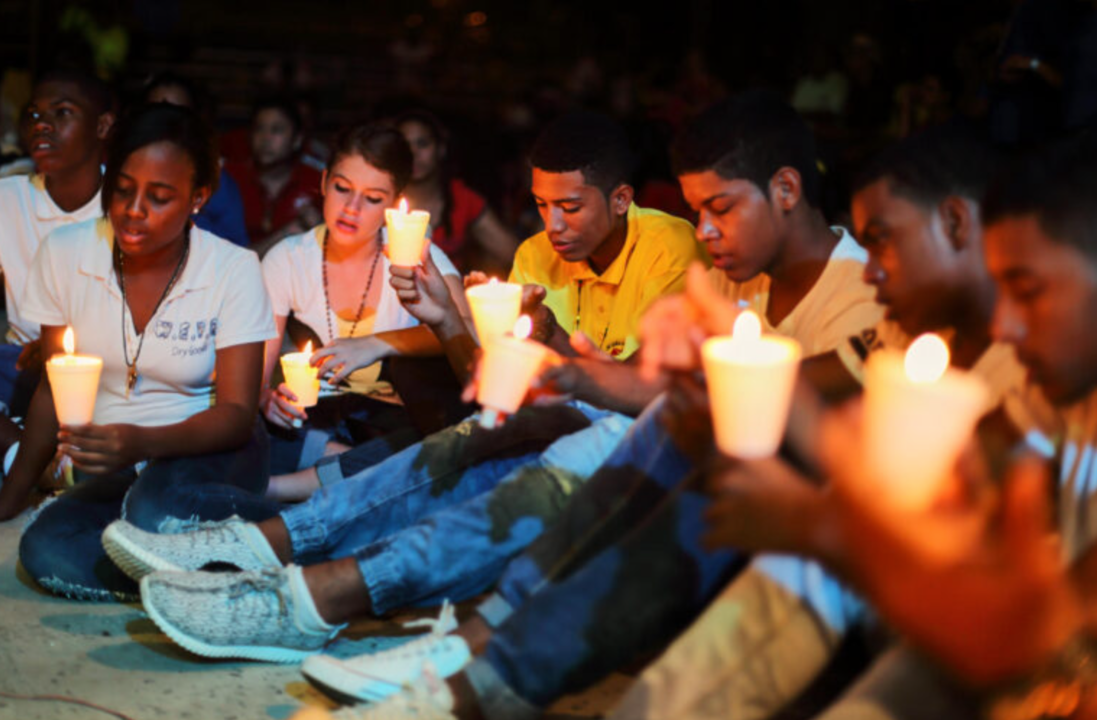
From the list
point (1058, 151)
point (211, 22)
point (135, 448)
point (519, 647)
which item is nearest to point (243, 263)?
point (135, 448)

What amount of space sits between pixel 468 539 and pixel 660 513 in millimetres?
638

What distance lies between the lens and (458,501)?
115 inches

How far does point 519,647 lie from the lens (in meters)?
2.05

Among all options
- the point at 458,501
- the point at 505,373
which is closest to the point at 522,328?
the point at 505,373

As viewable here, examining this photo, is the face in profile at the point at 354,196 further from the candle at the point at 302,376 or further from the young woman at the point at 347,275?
the candle at the point at 302,376

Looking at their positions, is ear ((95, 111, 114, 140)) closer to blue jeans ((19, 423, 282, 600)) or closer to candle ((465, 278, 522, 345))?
blue jeans ((19, 423, 282, 600))

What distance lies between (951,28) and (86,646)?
8.61m

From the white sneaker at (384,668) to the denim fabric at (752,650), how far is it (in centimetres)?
52

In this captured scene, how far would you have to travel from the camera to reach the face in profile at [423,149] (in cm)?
546

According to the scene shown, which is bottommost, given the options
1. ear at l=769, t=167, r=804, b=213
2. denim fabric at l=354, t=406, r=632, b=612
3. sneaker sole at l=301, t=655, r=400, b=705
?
sneaker sole at l=301, t=655, r=400, b=705

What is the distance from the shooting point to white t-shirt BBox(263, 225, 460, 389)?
3.89 metres

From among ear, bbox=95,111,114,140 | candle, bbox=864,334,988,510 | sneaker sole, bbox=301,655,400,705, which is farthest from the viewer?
ear, bbox=95,111,114,140

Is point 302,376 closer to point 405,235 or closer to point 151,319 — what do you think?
point 151,319

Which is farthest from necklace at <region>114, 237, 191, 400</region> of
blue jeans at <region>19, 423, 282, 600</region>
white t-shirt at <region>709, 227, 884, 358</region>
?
white t-shirt at <region>709, 227, 884, 358</region>
